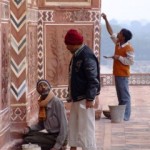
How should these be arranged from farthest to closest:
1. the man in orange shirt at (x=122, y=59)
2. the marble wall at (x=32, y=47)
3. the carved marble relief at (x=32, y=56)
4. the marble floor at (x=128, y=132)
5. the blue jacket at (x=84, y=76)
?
the man in orange shirt at (x=122, y=59) < the carved marble relief at (x=32, y=56) < the marble floor at (x=128, y=132) < the marble wall at (x=32, y=47) < the blue jacket at (x=84, y=76)

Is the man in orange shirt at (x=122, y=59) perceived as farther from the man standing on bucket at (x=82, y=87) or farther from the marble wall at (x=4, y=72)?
the man standing on bucket at (x=82, y=87)

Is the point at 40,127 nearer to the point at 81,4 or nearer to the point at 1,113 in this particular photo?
the point at 1,113

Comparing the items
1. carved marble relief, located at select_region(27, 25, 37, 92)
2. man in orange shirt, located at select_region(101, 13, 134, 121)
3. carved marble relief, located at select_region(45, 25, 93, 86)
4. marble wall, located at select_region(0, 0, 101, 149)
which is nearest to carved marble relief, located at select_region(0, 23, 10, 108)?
marble wall, located at select_region(0, 0, 101, 149)

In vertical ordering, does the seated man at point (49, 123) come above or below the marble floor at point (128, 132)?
above

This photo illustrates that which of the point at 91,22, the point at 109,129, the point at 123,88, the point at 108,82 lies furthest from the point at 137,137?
the point at 108,82

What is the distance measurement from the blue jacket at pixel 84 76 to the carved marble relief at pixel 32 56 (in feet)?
4.51

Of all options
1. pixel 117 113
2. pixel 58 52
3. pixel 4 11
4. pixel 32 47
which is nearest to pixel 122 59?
pixel 117 113

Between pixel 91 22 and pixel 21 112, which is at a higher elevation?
pixel 91 22

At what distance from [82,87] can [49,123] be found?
0.70 metres

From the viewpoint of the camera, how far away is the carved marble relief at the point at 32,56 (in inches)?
303

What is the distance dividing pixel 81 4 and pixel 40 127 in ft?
8.94

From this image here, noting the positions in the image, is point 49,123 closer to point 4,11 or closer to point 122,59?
point 4,11

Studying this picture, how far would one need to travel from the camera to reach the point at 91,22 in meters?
9.02

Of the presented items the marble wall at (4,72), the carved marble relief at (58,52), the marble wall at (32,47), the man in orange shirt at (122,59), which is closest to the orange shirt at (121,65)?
the man in orange shirt at (122,59)
